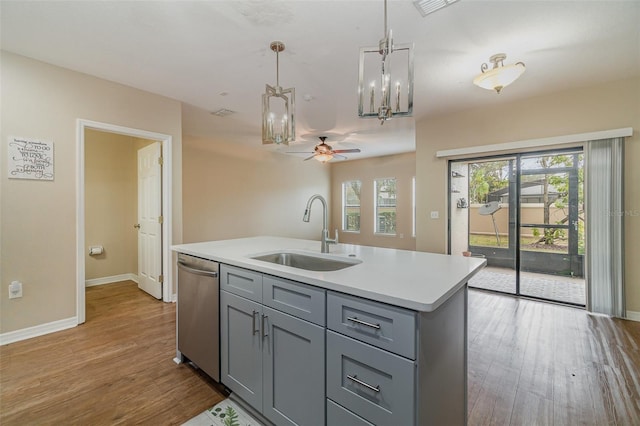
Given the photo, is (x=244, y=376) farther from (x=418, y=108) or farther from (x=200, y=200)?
(x=200, y=200)

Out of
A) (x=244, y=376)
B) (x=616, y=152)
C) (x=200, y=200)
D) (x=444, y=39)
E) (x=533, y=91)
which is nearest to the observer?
(x=244, y=376)

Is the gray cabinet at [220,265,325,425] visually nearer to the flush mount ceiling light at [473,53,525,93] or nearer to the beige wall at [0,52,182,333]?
the beige wall at [0,52,182,333]

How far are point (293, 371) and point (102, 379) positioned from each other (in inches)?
65.6

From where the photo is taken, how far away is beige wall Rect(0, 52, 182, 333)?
2.53 meters

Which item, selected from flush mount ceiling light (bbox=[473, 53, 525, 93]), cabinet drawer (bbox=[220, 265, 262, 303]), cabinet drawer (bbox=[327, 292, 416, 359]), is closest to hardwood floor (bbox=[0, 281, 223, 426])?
cabinet drawer (bbox=[220, 265, 262, 303])

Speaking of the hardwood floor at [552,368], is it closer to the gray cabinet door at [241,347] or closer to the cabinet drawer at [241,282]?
the gray cabinet door at [241,347]

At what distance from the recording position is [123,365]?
2.17 m

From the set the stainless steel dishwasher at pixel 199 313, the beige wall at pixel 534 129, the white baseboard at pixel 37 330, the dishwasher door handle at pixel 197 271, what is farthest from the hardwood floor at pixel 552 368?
the white baseboard at pixel 37 330

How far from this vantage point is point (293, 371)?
1.35m

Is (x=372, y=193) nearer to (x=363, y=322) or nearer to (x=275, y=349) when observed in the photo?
(x=275, y=349)

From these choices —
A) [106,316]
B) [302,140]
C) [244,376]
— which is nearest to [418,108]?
[302,140]

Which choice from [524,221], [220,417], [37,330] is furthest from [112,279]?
[524,221]

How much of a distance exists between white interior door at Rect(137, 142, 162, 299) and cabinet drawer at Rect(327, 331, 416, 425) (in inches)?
132

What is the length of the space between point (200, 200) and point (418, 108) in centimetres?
443
